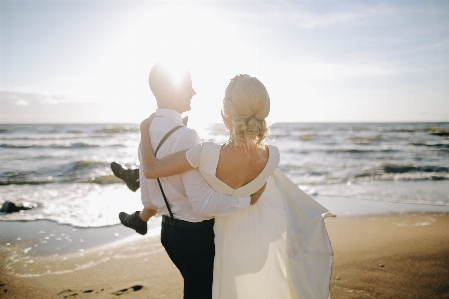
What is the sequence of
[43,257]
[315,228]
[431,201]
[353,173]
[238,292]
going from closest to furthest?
[238,292] → [315,228] → [43,257] → [431,201] → [353,173]

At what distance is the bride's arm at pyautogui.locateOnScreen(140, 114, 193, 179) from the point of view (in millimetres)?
1943

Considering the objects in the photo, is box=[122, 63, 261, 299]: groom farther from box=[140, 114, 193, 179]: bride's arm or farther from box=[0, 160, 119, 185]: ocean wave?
box=[0, 160, 119, 185]: ocean wave

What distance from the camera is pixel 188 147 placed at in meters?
2.03

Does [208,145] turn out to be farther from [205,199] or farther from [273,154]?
[273,154]

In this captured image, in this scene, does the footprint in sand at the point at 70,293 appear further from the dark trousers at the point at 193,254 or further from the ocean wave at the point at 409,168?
the ocean wave at the point at 409,168

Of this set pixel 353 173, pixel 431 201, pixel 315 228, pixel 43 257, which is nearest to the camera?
pixel 315 228

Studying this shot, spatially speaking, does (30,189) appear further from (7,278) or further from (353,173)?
(353,173)

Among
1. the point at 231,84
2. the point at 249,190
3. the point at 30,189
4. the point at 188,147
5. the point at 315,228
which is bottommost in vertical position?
the point at 30,189

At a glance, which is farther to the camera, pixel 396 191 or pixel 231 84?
pixel 396 191

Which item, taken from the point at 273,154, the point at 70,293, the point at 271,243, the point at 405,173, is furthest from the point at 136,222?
the point at 405,173

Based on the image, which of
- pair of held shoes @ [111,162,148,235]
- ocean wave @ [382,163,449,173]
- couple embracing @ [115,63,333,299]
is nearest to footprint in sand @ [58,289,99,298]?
pair of held shoes @ [111,162,148,235]

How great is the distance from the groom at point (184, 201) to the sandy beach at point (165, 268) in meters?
2.02

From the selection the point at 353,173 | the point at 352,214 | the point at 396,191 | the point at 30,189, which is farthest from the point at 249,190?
the point at 353,173

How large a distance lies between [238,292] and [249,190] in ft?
2.15
